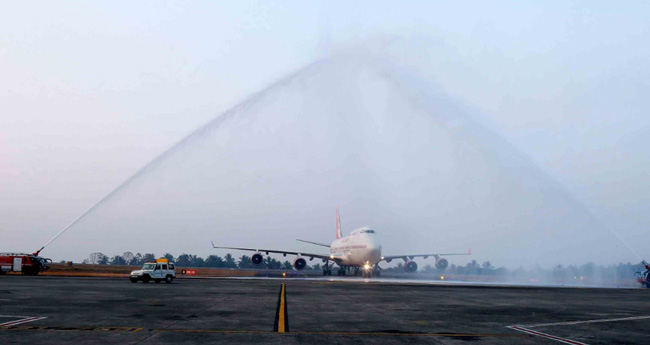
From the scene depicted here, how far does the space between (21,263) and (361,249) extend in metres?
39.9

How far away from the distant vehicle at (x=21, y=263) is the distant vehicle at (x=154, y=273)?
21.5 metres

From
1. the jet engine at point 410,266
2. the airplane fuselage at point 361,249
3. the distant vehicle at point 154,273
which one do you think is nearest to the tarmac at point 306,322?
the distant vehicle at point 154,273

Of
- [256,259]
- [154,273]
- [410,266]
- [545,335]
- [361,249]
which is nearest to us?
[545,335]

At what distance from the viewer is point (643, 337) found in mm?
17031

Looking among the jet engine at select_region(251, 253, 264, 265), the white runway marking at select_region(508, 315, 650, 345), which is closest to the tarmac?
the white runway marking at select_region(508, 315, 650, 345)

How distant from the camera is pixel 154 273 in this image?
4991 centimetres

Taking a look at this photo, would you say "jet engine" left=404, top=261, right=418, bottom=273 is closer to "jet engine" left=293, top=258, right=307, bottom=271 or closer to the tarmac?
"jet engine" left=293, top=258, right=307, bottom=271

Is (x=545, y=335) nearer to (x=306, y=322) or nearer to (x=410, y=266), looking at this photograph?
(x=306, y=322)

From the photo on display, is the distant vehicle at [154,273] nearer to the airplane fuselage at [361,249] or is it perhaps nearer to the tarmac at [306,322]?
the tarmac at [306,322]

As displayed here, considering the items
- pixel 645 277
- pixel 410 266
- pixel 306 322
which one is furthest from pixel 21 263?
pixel 645 277

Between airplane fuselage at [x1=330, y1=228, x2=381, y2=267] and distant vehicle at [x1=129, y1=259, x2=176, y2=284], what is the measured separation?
28408 millimetres

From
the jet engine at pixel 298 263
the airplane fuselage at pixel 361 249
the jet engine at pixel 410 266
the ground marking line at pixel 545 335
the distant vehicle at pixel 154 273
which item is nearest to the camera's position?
the ground marking line at pixel 545 335

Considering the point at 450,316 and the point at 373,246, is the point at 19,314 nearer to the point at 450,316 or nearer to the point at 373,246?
the point at 450,316

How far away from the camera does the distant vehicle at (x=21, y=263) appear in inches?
2452
